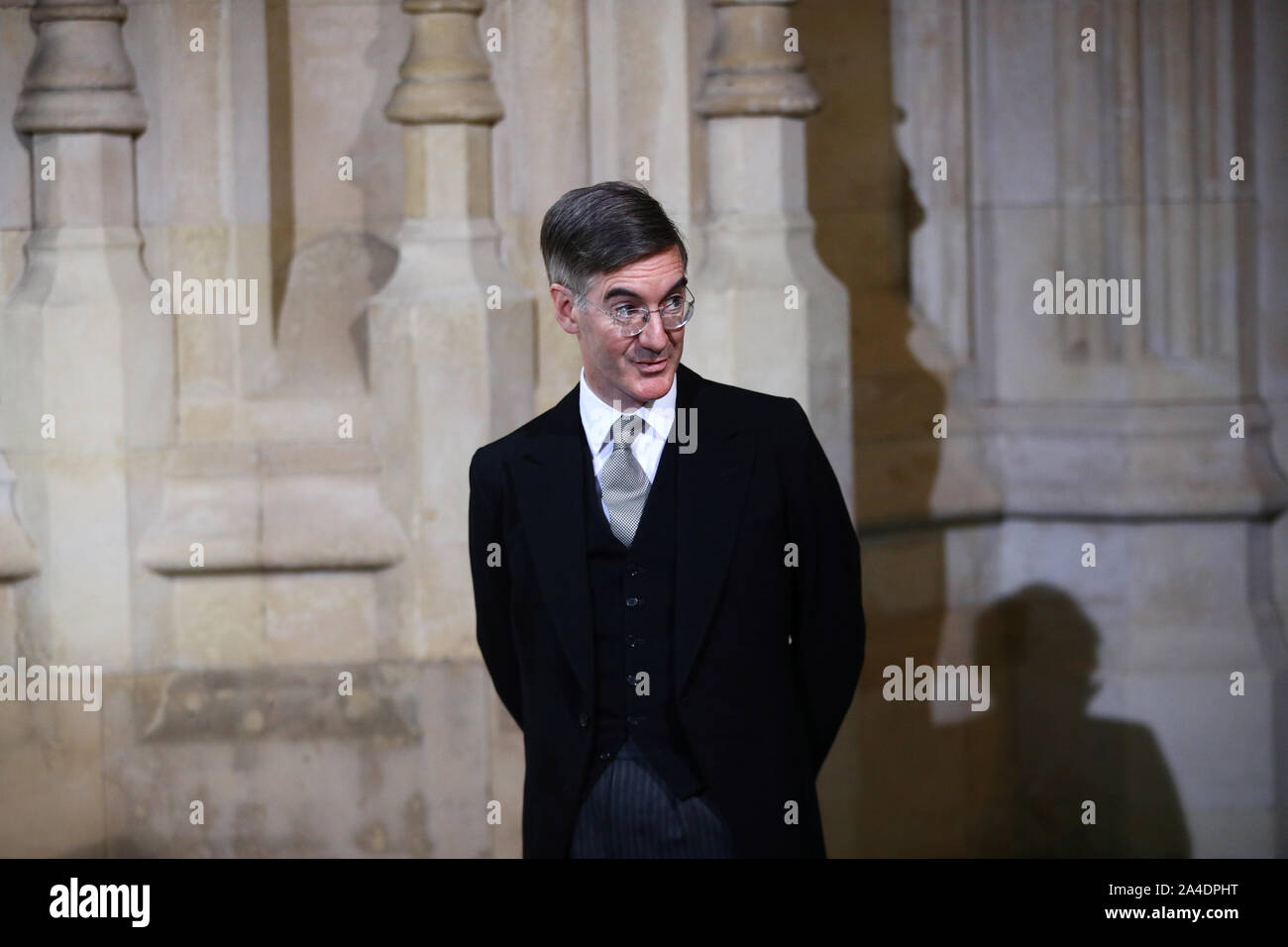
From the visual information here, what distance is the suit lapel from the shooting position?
214 cm

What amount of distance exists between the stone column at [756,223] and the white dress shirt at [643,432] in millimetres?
1285

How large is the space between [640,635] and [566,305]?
403 mm

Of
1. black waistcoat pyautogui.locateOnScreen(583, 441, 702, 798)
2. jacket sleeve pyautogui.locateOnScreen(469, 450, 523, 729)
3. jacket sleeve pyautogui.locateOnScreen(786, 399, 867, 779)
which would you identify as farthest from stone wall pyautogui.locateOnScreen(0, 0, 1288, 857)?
black waistcoat pyautogui.locateOnScreen(583, 441, 702, 798)

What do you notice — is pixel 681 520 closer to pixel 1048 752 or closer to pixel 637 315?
pixel 637 315

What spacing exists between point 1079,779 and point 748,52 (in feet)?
5.48

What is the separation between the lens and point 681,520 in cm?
215

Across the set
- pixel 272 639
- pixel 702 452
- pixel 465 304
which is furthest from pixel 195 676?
pixel 702 452

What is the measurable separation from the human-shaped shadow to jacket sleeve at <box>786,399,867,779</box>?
5.28 ft

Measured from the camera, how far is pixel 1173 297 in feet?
12.7

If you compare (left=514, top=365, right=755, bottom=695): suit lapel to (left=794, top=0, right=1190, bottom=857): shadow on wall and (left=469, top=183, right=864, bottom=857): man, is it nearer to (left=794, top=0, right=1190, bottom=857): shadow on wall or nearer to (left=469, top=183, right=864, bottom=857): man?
(left=469, top=183, right=864, bottom=857): man

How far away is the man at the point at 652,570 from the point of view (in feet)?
6.95
